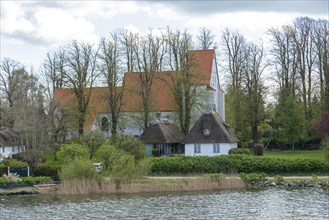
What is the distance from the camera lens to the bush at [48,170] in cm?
4066

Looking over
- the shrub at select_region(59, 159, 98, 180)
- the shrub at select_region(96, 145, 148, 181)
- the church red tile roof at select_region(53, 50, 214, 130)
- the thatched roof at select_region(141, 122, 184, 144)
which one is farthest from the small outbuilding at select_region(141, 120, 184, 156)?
the shrub at select_region(59, 159, 98, 180)

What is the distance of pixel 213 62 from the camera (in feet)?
224

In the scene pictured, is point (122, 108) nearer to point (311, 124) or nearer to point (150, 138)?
point (150, 138)

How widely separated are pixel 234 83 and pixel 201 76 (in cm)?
746

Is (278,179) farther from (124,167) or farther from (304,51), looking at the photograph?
(304,51)

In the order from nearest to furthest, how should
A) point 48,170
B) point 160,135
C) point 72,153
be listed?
point 72,153 < point 48,170 < point 160,135

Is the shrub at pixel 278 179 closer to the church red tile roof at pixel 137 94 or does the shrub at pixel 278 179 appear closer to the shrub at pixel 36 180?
the shrub at pixel 36 180

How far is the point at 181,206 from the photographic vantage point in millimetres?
29938

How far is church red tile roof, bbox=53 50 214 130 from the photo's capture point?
6019 centimetres

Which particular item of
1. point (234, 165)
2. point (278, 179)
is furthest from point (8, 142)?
point (278, 179)

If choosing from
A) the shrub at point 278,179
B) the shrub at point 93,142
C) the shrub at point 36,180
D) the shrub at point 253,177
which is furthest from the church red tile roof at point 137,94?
the shrub at point 278,179

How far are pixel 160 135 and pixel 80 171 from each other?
1968 centimetres

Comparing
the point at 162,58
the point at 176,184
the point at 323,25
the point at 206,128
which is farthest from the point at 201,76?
the point at 176,184

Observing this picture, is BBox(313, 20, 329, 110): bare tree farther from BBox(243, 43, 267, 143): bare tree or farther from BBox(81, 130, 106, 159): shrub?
BBox(81, 130, 106, 159): shrub
